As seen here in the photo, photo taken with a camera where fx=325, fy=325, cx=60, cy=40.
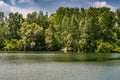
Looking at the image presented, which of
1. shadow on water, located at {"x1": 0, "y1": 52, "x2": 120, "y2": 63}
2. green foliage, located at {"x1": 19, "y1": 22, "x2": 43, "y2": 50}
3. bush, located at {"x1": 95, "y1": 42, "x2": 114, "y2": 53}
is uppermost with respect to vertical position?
green foliage, located at {"x1": 19, "y1": 22, "x2": 43, "y2": 50}

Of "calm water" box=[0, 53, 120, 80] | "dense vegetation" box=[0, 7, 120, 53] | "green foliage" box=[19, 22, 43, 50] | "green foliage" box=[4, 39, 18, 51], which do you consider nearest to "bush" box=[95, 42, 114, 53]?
"dense vegetation" box=[0, 7, 120, 53]

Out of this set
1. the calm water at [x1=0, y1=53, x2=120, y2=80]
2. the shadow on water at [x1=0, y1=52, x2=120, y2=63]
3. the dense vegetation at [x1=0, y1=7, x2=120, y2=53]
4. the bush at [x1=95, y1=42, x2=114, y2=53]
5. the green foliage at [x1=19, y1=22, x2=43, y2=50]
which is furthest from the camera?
the green foliage at [x1=19, y1=22, x2=43, y2=50]

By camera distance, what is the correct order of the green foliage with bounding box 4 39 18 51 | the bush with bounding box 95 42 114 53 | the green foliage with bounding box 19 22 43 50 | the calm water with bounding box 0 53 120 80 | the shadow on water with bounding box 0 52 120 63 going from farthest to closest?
the green foliage with bounding box 4 39 18 51, the green foliage with bounding box 19 22 43 50, the bush with bounding box 95 42 114 53, the shadow on water with bounding box 0 52 120 63, the calm water with bounding box 0 53 120 80

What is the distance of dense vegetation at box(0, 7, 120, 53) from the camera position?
114750mm

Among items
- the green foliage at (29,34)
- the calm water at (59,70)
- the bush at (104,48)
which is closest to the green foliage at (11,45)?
the green foliage at (29,34)

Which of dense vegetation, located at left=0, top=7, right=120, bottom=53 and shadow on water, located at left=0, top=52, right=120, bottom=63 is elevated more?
dense vegetation, located at left=0, top=7, right=120, bottom=53

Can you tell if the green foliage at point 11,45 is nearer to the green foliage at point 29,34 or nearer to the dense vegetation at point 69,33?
the dense vegetation at point 69,33

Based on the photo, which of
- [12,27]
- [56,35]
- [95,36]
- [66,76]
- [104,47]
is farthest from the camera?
[12,27]

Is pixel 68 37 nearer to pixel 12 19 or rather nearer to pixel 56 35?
pixel 56 35

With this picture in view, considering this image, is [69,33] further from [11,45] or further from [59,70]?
[59,70]

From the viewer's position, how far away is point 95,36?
117875 mm

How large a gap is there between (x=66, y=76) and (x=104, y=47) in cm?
7424

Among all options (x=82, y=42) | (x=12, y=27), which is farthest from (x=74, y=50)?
(x=12, y=27)

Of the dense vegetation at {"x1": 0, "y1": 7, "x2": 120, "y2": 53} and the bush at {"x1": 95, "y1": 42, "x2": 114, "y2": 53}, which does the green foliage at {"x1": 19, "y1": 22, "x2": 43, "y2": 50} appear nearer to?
the dense vegetation at {"x1": 0, "y1": 7, "x2": 120, "y2": 53}
